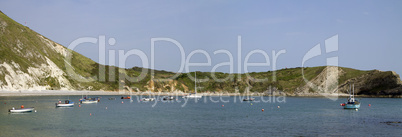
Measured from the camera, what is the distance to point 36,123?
58.2m

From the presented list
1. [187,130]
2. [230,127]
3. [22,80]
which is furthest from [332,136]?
[22,80]

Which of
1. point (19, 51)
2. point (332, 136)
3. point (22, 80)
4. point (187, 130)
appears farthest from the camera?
point (19, 51)

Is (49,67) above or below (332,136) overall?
above

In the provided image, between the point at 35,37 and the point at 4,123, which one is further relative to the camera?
the point at 35,37

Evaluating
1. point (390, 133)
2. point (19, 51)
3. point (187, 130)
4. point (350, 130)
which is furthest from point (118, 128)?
point (19, 51)

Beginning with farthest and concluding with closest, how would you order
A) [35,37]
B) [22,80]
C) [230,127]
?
[35,37] < [22,80] < [230,127]

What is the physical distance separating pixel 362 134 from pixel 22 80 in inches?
5510

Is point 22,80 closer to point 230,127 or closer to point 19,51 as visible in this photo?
point 19,51

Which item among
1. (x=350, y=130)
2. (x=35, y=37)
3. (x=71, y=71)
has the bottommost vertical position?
(x=350, y=130)

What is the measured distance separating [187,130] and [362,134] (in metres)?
24.2

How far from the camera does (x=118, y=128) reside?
5372cm

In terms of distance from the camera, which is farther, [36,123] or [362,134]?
[36,123]

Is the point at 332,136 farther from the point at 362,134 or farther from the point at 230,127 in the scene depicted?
the point at 230,127

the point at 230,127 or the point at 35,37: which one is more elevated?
the point at 35,37
